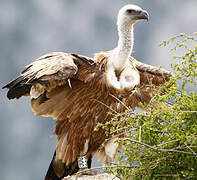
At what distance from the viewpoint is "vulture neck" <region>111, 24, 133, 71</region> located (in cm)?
763

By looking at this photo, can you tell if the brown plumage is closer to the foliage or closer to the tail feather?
the tail feather

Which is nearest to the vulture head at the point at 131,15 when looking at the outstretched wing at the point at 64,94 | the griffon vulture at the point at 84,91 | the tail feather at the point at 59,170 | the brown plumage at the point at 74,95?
the griffon vulture at the point at 84,91

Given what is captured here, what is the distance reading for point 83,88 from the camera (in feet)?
25.1

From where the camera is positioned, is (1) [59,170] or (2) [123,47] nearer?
(2) [123,47]

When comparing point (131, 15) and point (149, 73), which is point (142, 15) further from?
point (149, 73)

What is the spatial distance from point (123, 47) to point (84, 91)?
0.91m

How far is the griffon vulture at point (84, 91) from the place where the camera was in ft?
24.3

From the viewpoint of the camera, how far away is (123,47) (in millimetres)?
7695

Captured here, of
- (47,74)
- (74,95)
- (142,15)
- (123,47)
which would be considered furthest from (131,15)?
(47,74)

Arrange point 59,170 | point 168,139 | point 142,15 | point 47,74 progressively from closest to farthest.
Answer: point 168,139 → point 47,74 → point 142,15 → point 59,170

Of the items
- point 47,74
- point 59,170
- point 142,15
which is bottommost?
point 59,170

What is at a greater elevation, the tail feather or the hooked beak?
the hooked beak

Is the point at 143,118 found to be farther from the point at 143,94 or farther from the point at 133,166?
the point at 143,94

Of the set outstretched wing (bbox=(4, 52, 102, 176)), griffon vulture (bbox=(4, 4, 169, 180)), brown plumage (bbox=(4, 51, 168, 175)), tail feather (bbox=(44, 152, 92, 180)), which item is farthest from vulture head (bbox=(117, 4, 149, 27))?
tail feather (bbox=(44, 152, 92, 180))
